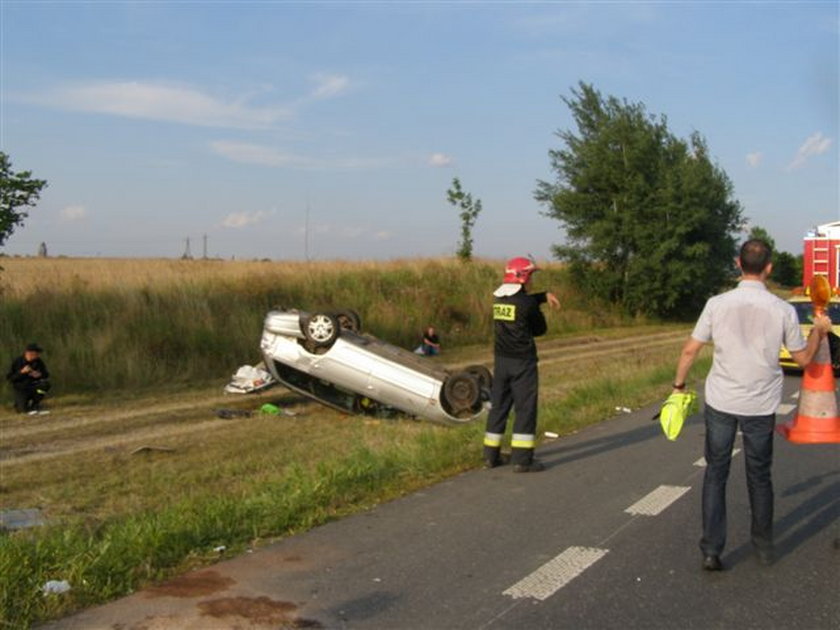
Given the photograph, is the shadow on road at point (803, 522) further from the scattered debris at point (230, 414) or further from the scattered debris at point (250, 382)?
the scattered debris at point (250, 382)

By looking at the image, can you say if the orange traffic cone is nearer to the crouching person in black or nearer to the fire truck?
the crouching person in black

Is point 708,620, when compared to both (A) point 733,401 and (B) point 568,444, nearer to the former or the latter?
(A) point 733,401

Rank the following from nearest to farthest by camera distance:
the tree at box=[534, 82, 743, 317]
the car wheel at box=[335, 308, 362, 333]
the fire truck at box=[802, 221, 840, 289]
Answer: the car wheel at box=[335, 308, 362, 333]
the fire truck at box=[802, 221, 840, 289]
the tree at box=[534, 82, 743, 317]

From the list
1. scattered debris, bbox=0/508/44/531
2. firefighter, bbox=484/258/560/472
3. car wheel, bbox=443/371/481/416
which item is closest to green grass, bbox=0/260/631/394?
car wheel, bbox=443/371/481/416

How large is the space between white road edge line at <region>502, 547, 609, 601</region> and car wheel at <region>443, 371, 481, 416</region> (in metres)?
6.11

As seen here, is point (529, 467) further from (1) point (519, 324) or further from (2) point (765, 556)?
(2) point (765, 556)

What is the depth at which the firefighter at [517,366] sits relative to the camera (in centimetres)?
834

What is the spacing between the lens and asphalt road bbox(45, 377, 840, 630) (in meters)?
4.74

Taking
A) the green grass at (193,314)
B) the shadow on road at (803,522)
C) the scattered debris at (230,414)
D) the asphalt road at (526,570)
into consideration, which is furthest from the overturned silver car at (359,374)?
the shadow on road at (803,522)

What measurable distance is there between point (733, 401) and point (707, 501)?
63 centimetres

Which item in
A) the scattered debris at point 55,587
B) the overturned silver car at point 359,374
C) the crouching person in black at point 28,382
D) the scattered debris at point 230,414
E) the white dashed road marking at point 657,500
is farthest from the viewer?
the crouching person in black at point 28,382

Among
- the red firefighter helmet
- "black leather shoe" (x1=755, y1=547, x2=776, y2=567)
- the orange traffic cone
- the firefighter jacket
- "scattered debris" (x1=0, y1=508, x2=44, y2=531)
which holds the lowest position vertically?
"scattered debris" (x1=0, y1=508, x2=44, y2=531)

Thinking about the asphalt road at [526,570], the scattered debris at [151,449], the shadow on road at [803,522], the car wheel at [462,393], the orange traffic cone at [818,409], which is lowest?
the scattered debris at [151,449]

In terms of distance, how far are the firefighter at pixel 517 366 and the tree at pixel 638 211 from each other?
29090 millimetres
